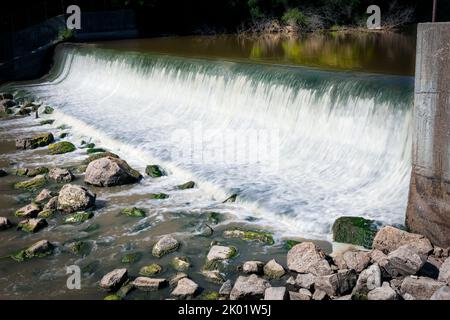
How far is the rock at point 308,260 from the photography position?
21.8 feet

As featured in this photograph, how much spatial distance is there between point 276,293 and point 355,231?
2031 millimetres

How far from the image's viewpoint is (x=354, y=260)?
265 inches

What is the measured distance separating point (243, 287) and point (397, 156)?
14.2 ft

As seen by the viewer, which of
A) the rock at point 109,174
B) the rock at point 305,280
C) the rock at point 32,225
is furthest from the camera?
the rock at point 109,174

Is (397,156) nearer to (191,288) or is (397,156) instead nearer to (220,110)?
(191,288)

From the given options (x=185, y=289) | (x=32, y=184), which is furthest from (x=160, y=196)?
(x=185, y=289)

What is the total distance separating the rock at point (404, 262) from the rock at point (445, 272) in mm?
215

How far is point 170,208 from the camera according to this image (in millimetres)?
9328

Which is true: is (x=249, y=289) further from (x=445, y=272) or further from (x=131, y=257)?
(x=445, y=272)

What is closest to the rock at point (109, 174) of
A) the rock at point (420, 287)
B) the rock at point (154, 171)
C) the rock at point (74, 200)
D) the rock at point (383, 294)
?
the rock at point (154, 171)

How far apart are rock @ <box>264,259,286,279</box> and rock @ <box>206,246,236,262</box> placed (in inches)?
26.1

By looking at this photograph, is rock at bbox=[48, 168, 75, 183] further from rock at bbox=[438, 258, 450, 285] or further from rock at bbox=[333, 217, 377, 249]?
rock at bbox=[438, 258, 450, 285]

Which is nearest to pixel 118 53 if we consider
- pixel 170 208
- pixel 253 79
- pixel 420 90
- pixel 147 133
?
pixel 147 133

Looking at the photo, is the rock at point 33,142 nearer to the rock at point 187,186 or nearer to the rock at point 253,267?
the rock at point 187,186
